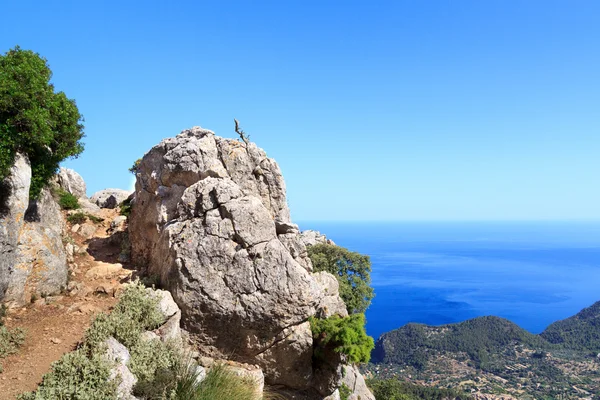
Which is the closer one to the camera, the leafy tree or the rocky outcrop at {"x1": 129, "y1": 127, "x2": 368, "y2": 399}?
the rocky outcrop at {"x1": 129, "y1": 127, "x2": 368, "y2": 399}

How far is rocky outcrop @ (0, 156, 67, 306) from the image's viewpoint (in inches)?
441

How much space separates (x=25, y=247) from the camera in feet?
39.9

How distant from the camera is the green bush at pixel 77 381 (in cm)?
791

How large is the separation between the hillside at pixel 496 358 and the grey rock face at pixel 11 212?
92.0 metres

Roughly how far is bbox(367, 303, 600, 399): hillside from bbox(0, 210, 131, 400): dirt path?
88.2 metres

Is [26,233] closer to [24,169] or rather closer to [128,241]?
[24,169]

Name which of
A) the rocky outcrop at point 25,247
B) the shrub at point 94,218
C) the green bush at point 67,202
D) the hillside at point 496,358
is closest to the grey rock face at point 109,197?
the green bush at point 67,202

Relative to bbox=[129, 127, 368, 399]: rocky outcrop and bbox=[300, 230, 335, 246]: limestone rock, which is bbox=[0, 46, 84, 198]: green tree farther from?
bbox=[300, 230, 335, 246]: limestone rock

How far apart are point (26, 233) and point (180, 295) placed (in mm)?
5833

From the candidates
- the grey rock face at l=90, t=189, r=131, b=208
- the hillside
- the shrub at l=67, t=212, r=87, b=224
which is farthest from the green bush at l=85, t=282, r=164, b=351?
the hillside

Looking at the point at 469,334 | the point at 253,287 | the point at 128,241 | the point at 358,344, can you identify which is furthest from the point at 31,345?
the point at 469,334

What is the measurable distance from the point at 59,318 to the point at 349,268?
2321cm

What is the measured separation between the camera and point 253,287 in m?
12.7

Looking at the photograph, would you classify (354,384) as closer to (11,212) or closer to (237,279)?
(237,279)
